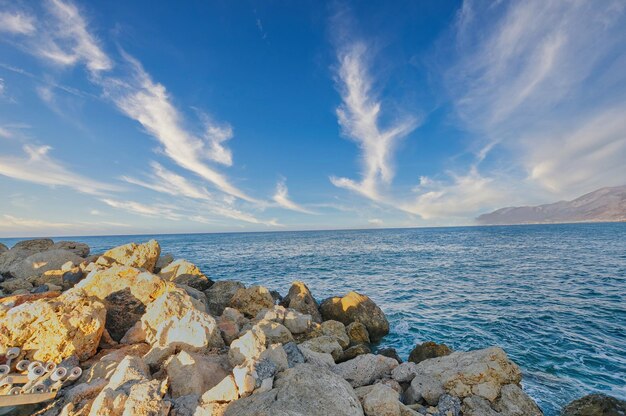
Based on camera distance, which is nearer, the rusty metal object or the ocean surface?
the rusty metal object

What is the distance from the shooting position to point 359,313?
16734 millimetres

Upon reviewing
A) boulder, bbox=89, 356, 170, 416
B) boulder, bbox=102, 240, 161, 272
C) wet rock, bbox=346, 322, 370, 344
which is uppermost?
boulder, bbox=102, 240, 161, 272

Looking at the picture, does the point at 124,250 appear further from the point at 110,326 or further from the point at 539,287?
the point at 539,287

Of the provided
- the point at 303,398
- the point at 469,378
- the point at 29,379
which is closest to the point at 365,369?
the point at 469,378

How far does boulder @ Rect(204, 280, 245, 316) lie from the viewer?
16.4 m

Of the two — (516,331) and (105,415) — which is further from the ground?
(105,415)

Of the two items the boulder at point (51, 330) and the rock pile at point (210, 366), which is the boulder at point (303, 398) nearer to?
the rock pile at point (210, 366)

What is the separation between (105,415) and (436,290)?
24.9 m

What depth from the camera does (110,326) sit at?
1033cm

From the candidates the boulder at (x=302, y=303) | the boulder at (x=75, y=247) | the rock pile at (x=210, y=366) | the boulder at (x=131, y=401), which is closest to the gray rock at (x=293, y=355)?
the rock pile at (x=210, y=366)

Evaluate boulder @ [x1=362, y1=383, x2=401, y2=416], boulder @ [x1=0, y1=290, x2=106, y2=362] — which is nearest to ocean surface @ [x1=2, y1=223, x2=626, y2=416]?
boulder @ [x1=362, y1=383, x2=401, y2=416]

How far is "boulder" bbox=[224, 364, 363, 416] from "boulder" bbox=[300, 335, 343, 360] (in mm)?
4948

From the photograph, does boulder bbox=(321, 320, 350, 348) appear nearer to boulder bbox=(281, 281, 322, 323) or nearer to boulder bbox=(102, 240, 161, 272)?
boulder bbox=(281, 281, 322, 323)

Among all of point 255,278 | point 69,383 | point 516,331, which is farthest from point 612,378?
point 255,278
